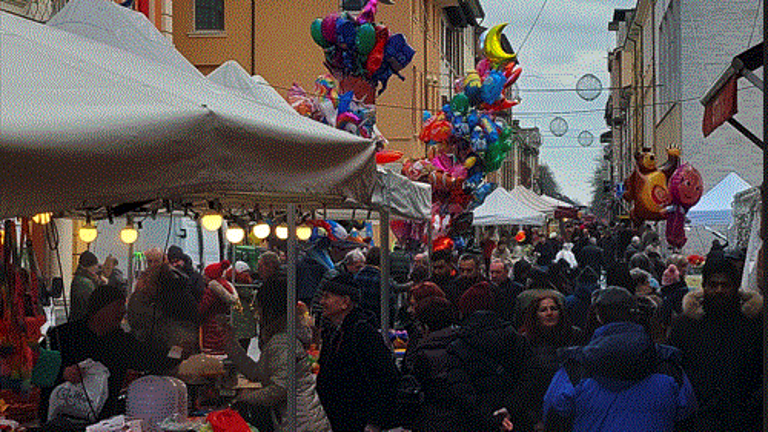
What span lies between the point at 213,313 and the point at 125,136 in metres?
7.36

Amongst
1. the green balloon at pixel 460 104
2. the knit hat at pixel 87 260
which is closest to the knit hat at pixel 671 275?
the knit hat at pixel 87 260

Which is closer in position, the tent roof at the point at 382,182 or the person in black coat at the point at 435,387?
the person in black coat at the point at 435,387

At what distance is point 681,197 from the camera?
1984 centimetres

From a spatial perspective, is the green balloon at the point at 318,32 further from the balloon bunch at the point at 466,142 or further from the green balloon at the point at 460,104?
the green balloon at the point at 460,104

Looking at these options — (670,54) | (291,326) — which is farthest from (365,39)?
(670,54)

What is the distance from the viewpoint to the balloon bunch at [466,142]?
2062cm

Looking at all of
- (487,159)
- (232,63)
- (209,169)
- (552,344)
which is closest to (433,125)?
(487,159)

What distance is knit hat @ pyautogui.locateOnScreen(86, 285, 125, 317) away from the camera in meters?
7.54

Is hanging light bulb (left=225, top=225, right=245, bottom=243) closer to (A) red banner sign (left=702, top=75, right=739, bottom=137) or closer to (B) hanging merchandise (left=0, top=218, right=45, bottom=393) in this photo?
(B) hanging merchandise (left=0, top=218, right=45, bottom=393)

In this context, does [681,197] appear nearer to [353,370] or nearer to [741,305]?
[741,305]

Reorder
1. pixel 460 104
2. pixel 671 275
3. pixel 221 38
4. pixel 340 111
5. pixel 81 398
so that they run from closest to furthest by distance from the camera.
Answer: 1. pixel 81 398
2. pixel 671 275
3. pixel 340 111
4. pixel 460 104
5. pixel 221 38

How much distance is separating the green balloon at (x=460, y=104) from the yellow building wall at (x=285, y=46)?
15120 millimetres

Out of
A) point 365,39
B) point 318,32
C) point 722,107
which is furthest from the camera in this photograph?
point 318,32

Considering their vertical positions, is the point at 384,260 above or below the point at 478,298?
above
